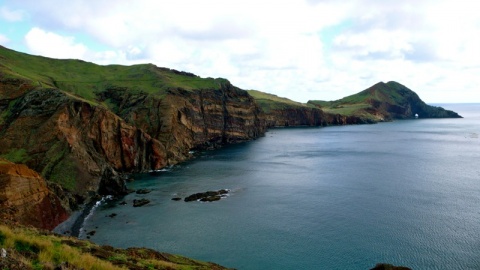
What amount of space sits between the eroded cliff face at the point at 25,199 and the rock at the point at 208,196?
27.7 meters

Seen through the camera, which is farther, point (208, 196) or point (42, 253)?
point (208, 196)

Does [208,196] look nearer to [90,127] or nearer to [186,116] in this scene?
[90,127]

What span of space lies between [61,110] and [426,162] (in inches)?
4600

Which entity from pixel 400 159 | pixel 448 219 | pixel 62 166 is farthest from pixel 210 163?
pixel 448 219

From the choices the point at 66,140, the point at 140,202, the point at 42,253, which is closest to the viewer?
the point at 42,253

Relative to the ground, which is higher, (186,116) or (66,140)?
(186,116)

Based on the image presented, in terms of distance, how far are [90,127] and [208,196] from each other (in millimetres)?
42686

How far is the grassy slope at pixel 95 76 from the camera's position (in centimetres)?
14179

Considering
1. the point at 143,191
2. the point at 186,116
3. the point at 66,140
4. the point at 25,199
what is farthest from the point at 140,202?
the point at 186,116

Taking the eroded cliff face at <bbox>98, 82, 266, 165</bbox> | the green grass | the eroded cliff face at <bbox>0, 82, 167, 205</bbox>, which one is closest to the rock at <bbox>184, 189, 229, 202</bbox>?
the eroded cliff face at <bbox>0, 82, 167, 205</bbox>

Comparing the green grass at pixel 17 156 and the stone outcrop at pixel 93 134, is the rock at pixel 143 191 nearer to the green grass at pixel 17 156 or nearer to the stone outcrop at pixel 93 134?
the stone outcrop at pixel 93 134

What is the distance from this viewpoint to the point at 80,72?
171 meters

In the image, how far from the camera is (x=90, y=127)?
103 metres

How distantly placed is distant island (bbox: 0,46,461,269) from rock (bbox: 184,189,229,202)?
17.9m
